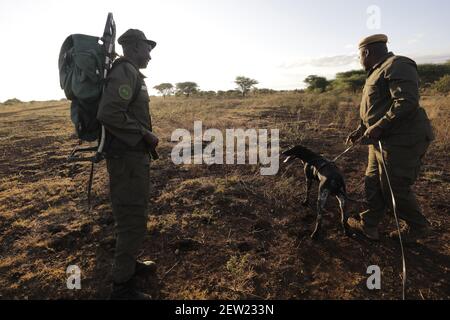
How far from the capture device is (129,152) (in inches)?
108

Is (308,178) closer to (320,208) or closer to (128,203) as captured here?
(320,208)

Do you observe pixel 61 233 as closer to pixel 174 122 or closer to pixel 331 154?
pixel 331 154

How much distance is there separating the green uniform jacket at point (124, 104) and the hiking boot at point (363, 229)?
2.55m

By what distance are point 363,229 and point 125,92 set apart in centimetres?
281

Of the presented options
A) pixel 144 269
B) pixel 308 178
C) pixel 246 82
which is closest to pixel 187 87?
pixel 246 82

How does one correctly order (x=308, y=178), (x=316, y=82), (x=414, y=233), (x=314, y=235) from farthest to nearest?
(x=316, y=82), (x=308, y=178), (x=314, y=235), (x=414, y=233)

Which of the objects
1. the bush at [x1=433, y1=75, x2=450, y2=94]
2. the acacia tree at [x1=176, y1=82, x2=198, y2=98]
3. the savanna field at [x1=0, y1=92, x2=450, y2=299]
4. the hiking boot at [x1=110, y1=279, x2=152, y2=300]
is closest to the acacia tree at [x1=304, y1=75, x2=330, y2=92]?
the bush at [x1=433, y1=75, x2=450, y2=94]

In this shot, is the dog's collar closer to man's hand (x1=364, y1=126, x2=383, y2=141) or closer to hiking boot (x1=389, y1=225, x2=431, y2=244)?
man's hand (x1=364, y1=126, x2=383, y2=141)

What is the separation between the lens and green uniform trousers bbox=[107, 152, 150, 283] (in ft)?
9.04

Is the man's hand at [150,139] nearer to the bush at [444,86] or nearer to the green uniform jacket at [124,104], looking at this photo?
the green uniform jacket at [124,104]

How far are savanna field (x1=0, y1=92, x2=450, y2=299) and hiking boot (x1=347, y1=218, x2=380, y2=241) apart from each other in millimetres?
120

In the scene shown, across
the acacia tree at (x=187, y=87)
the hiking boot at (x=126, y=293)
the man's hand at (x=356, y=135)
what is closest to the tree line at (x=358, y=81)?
the acacia tree at (x=187, y=87)
